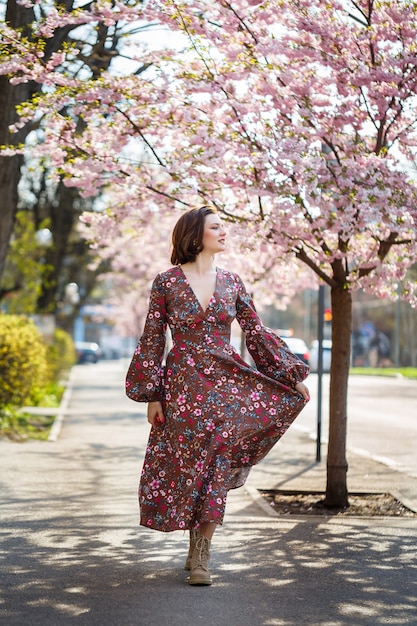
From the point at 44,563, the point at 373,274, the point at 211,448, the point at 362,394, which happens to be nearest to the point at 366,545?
the point at 211,448

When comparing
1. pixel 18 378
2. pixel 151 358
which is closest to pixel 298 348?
pixel 18 378

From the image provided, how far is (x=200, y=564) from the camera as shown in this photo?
576 cm

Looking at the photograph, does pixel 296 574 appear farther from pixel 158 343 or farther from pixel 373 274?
pixel 373 274

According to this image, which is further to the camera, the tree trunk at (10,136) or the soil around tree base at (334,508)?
the tree trunk at (10,136)

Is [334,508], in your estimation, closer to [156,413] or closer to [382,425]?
[156,413]

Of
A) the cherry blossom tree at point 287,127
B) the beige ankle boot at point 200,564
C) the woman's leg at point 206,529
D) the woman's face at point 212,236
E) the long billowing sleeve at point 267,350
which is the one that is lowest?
the beige ankle boot at point 200,564

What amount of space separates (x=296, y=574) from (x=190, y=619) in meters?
1.26

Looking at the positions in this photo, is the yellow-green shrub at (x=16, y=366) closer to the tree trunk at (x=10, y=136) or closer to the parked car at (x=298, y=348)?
the tree trunk at (x=10, y=136)

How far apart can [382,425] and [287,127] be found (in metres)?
10.6

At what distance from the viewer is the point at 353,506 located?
29.6 feet

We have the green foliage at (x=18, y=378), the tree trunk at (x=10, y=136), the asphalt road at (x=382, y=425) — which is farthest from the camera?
the green foliage at (x=18, y=378)

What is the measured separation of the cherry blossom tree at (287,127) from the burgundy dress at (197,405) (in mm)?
2084

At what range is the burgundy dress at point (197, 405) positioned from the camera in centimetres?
597

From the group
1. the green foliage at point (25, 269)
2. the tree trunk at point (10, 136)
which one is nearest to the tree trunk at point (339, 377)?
the tree trunk at point (10, 136)
